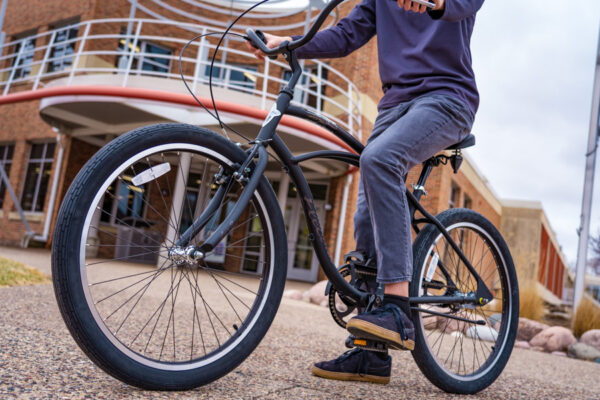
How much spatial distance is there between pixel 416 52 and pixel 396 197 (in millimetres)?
605

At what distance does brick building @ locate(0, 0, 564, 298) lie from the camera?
924 centimetres

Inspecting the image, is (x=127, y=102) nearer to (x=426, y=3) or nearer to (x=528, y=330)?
(x=528, y=330)

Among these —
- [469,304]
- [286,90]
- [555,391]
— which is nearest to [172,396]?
[286,90]

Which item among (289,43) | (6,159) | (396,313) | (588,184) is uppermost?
(588,184)

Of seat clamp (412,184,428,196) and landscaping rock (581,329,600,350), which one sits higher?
seat clamp (412,184,428,196)

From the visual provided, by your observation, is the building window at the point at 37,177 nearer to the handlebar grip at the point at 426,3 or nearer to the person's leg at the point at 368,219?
the person's leg at the point at 368,219

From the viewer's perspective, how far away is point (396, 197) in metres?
1.68

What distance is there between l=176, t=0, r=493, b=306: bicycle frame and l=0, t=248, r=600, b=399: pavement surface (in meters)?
0.37

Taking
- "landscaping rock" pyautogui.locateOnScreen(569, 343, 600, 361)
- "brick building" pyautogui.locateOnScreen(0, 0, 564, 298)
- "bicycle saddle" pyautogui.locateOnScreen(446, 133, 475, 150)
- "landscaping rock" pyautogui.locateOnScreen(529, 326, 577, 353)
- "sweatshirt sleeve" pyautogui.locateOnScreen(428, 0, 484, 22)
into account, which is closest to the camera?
"sweatshirt sleeve" pyautogui.locateOnScreen(428, 0, 484, 22)

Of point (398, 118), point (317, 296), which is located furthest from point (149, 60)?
point (398, 118)

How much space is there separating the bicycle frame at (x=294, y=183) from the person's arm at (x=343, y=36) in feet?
0.59

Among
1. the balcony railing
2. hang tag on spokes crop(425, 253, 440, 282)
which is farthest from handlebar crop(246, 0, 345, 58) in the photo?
the balcony railing

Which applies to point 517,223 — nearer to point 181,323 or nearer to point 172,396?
point 181,323

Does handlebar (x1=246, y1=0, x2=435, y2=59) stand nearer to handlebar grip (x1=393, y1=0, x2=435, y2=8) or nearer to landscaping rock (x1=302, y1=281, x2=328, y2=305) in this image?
handlebar grip (x1=393, y1=0, x2=435, y2=8)
